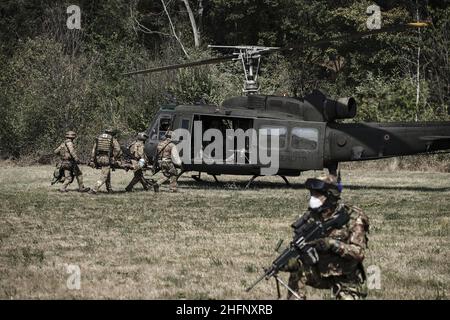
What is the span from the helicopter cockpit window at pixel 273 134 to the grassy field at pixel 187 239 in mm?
1342

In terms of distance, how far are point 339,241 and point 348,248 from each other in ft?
0.36

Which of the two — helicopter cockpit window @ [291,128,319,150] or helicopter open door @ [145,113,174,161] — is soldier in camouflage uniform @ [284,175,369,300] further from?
helicopter open door @ [145,113,174,161]

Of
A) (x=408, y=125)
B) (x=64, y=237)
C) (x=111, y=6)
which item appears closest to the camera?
(x=64, y=237)

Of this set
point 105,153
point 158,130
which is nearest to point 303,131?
point 158,130

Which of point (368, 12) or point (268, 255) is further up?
point (368, 12)

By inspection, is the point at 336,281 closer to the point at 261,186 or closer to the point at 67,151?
the point at 67,151

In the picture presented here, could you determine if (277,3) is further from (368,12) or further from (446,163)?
(446,163)

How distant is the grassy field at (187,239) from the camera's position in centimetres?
1020

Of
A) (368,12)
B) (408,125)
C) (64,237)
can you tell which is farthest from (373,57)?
(64,237)

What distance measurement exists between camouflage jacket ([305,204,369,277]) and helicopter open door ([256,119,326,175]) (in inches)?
541

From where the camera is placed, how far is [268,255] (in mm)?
12469

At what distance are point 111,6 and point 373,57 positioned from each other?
1971 centimetres

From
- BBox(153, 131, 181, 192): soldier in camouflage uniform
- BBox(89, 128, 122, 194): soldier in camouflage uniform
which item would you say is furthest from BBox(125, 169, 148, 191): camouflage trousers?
→ BBox(89, 128, 122, 194): soldier in camouflage uniform

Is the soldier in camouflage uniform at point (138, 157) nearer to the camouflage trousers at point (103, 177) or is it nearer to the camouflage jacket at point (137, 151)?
the camouflage jacket at point (137, 151)
